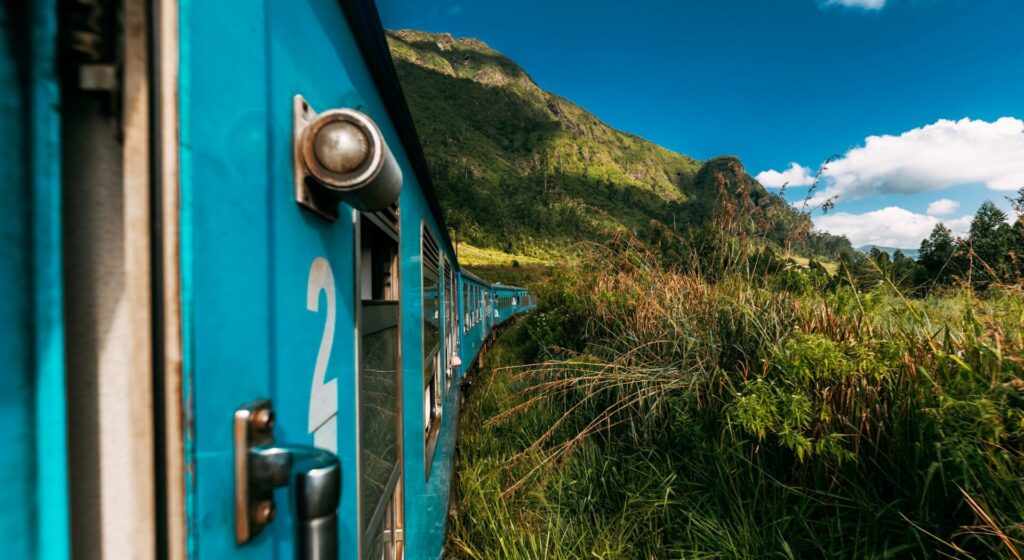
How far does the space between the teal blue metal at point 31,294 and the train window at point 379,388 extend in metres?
0.75

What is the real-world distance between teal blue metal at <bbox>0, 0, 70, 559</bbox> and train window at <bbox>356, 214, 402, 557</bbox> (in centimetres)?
75

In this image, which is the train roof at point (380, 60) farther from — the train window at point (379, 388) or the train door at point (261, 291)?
the train window at point (379, 388)

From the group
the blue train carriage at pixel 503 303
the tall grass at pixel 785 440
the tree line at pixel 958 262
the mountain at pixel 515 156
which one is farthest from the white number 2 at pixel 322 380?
the mountain at pixel 515 156

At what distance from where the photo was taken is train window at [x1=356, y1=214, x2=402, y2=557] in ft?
4.17

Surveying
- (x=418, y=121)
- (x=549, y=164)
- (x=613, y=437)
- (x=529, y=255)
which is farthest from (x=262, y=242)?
(x=549, y=164)

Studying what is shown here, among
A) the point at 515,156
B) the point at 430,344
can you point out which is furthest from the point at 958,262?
the point at 515,156

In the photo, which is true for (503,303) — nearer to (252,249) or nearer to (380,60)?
(380,60)

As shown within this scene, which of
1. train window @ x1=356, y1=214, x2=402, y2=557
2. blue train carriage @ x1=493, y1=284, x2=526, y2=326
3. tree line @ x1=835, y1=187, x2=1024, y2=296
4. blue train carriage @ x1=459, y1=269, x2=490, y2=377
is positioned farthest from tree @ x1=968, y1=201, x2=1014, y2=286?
blue train carriage @ x1=493, y1=284, x2=526, y2=326

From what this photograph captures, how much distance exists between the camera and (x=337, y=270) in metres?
1.04

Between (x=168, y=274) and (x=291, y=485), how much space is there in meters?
0.34

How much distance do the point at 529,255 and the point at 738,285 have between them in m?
59.0

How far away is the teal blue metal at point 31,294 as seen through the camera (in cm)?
41

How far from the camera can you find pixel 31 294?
0.43 m

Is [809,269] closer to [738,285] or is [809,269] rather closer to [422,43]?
[738,285]
